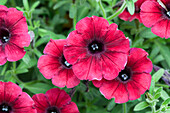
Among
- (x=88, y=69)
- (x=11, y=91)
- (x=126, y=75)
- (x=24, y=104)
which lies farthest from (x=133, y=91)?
(x=11, y=91)

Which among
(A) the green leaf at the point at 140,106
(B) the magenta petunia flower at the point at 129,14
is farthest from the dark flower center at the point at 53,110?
(B) the magenta petunia flower at the point at 129,14

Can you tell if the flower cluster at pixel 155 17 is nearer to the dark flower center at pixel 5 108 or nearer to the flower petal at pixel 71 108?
the flower petal at pixel 71 108

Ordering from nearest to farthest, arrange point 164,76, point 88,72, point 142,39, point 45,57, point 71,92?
point 88,72 → point 45,57 → point 71,92 → point 164,76 → point 142,39

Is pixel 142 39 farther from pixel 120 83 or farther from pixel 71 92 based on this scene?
pixel 71 92

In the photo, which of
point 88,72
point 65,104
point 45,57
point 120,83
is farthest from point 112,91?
point 45,57

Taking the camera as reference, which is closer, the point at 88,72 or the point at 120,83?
the point at 88,72

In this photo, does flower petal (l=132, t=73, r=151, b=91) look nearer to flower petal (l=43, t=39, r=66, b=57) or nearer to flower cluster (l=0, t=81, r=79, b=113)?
flower cluster (l=0, t=81, r=79, b=113)
